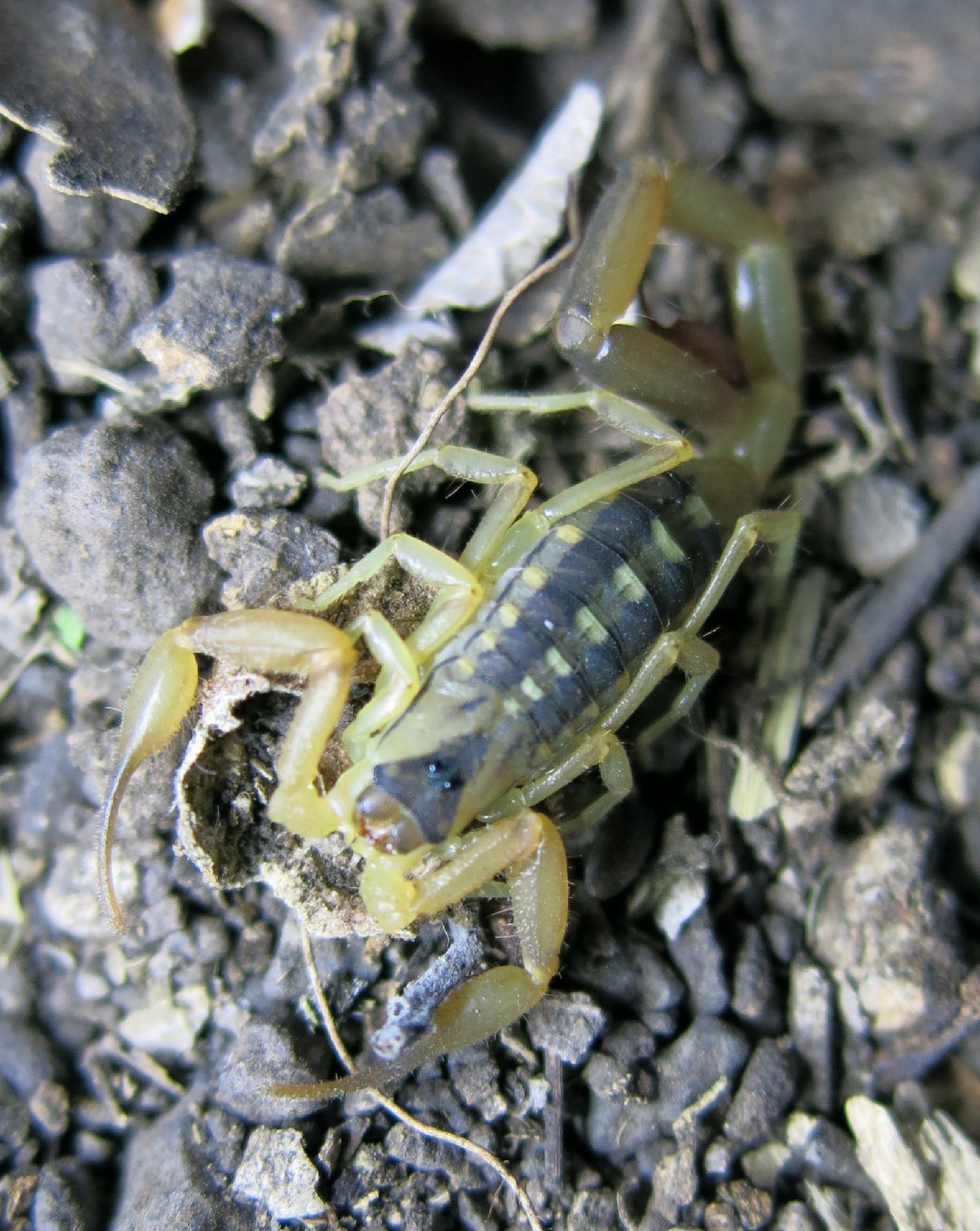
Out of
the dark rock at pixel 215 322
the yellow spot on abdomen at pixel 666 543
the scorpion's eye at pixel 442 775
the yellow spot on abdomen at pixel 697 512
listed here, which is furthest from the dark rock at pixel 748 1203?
the dark rock at pixel 215 322

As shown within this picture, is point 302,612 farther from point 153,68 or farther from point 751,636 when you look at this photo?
point 153,68

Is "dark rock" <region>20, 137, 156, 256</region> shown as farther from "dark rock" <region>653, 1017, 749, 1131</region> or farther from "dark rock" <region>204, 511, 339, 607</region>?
"dark rock" <region>653, 1017, 749, 1131</region>

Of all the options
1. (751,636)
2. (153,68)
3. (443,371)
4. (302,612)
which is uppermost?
(153,68)

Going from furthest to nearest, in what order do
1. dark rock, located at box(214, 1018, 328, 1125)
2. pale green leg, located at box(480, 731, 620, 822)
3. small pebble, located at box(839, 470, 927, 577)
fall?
small pebble, located at box(839, 470, 927, 577), pale green leg, located at box(480, 731, 620, 822), dark rock, located at box(214, 1018, 328, 1125)

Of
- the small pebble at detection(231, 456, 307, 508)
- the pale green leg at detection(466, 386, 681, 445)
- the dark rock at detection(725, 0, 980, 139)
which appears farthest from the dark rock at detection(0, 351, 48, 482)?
the dark rock at detection(725, 0, 980, 139)

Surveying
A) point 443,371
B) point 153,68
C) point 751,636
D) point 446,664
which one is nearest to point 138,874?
point 446,664

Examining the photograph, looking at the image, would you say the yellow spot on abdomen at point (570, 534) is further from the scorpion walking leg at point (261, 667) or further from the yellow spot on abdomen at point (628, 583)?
the scorpion walking leg at point (261, 667)
